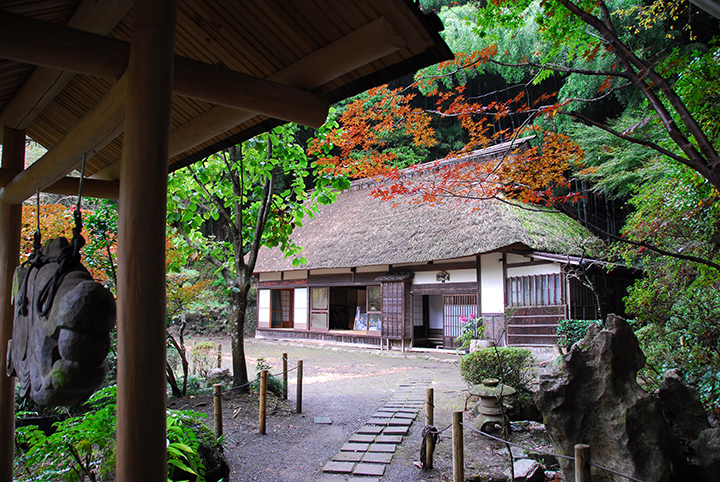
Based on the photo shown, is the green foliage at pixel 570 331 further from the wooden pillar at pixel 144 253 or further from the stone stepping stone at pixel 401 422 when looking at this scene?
the wooden pillar at pixel 144 253

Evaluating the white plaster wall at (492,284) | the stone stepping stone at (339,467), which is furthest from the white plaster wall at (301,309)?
the stone stepping stone at (339,467)

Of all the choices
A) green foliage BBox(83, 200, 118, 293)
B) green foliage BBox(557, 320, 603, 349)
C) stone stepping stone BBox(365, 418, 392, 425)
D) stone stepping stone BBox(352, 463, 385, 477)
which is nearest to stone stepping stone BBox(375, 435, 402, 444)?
stone stepping stone BBox(365, 418, 392, 425)

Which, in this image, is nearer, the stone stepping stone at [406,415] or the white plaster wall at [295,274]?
the stone stepping stone at [406,415]

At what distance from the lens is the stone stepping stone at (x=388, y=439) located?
15.1ft

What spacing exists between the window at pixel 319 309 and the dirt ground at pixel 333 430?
5389mm

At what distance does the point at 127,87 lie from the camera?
61.0 inches

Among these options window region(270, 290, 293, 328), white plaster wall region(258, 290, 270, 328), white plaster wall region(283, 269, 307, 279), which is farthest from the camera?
white plaster wall region(258, 290, 270, 328)

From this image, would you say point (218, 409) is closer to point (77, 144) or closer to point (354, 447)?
point (354, 447)

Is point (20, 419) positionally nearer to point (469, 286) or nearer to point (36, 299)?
point (36, 299)

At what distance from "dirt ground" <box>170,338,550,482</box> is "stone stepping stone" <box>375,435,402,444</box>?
0.09 metres

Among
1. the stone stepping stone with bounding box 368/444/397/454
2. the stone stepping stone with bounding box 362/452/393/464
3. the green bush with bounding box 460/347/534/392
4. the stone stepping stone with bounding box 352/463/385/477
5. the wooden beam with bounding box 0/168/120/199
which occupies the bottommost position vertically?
the stone stepping stone with bounding box 368/444/397/454

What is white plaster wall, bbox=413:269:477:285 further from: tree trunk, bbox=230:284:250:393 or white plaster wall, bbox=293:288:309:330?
tree trunk, bbox=230:284:250:393

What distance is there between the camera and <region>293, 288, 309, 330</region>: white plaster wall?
15566mm

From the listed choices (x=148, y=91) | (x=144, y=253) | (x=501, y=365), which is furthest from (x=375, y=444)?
(x=148, y=91)
